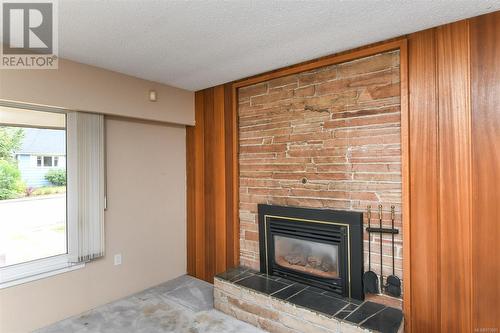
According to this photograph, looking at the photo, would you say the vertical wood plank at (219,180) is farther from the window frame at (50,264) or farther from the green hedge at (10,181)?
the green hedge at (10,181)

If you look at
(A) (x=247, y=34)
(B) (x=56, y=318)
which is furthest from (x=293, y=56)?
(B) (x=56, y=318)

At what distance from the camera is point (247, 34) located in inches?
84.4

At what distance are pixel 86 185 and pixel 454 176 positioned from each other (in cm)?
313

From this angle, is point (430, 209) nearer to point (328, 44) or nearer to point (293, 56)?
point (328, 44)

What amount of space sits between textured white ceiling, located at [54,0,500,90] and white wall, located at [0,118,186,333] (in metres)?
0.97

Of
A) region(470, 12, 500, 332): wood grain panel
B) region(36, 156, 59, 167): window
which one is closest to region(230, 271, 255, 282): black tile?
region(470, 12, 500, 332): wood grain panel

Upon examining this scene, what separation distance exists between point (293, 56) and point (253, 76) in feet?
2.06

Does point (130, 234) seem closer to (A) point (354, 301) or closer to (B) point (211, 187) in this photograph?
(B) point (211, 187)

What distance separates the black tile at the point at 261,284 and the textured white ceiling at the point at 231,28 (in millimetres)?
2080

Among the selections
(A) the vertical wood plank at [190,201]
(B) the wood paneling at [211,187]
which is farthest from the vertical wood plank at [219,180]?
(A) the vertical wood plank at [190,201]

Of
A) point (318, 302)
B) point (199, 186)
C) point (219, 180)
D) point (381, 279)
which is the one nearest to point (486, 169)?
point (381, 279)

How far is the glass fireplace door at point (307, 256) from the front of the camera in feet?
8.34

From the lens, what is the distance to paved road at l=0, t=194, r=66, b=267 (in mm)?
2432

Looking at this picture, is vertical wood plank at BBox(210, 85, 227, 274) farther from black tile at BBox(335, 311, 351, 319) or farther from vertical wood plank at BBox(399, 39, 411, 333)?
vertical wood plank at BBox(399, 39, 411, 333)
